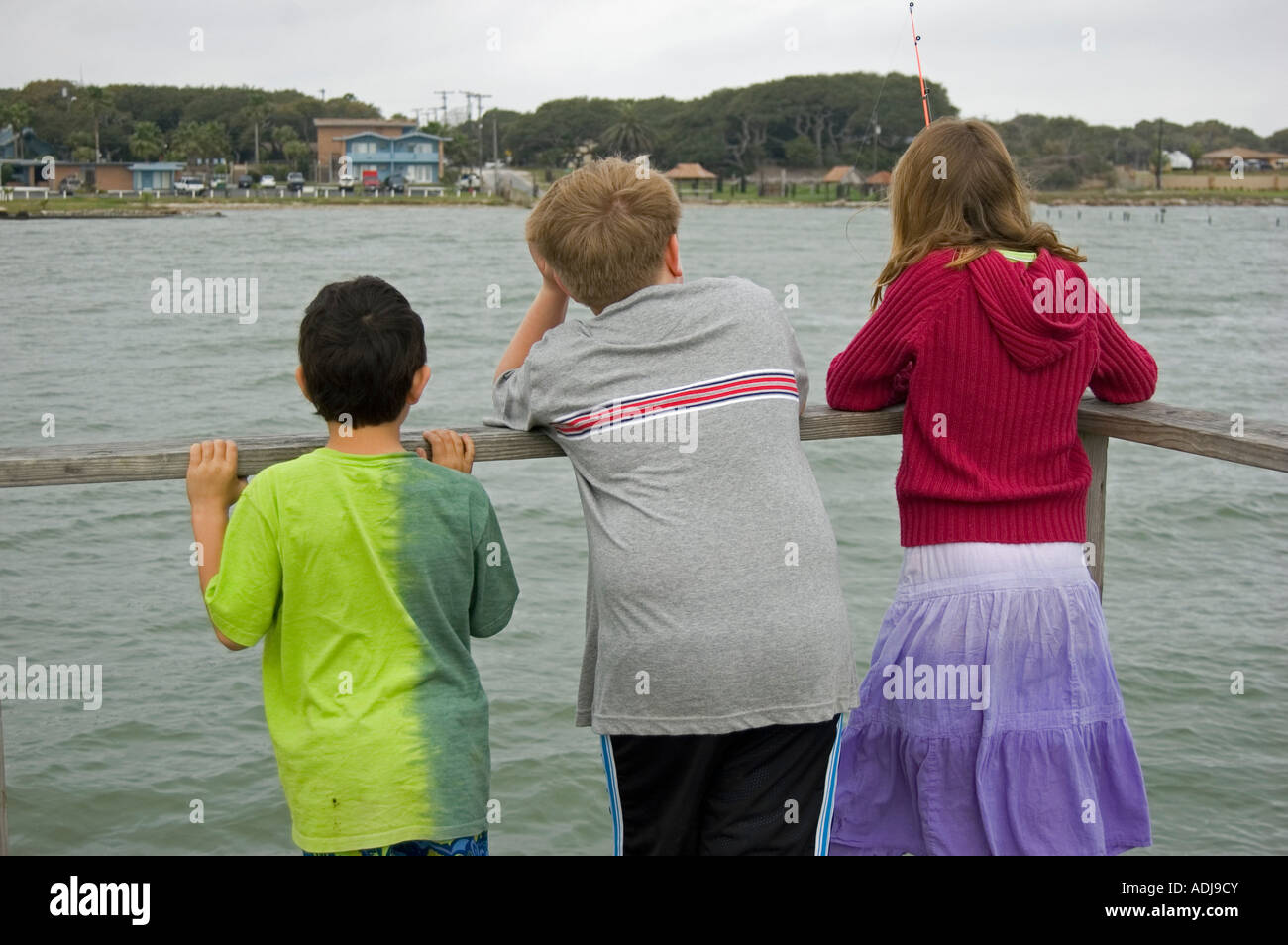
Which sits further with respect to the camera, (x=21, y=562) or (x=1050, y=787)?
(x=21, y=562)

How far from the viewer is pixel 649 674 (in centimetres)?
223

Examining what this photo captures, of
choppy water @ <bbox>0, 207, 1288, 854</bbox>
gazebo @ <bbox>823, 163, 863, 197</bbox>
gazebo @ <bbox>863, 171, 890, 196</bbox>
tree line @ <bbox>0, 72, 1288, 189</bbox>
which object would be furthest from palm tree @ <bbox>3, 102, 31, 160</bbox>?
gazebo @ <bbox>863, 171, 890, 196</bbox>

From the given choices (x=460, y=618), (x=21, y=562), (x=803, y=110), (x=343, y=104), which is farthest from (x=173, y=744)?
(x=343, y=104)

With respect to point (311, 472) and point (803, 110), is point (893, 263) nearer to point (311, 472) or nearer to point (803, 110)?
point (311, 472)

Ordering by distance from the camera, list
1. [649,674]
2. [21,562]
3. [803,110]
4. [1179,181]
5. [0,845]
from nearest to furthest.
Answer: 1. [649,674]
2. [0,845]
3. [21,562]
4. [803,110]
5. [1179,181]

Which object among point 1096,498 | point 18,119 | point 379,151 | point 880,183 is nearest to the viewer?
point 1096,498

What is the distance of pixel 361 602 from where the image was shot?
88.7 inches

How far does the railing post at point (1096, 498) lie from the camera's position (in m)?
3.04

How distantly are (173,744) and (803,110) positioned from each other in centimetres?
11388

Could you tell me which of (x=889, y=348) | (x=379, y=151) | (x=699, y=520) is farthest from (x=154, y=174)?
(x=699, y=520)

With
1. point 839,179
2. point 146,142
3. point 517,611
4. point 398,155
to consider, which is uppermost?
point 398,155

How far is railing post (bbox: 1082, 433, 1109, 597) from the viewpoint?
3039mm

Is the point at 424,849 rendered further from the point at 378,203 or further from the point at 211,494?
the point at 378,203

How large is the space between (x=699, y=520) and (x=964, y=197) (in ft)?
3.14
